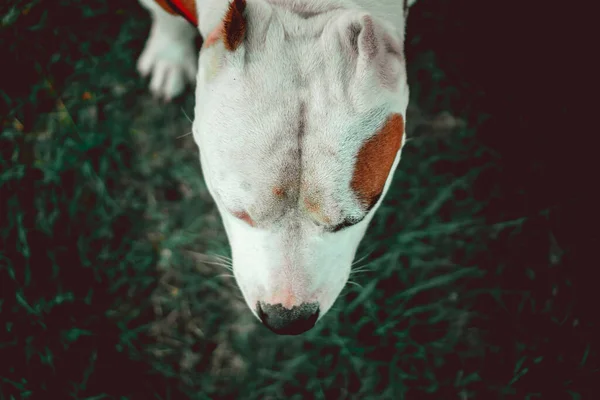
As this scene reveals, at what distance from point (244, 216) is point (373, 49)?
0.58 meters

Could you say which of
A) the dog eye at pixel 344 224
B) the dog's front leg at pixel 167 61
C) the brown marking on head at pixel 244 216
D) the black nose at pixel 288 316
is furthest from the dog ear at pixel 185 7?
the black nose at pixel 288 316

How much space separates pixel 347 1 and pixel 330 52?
0.85 feet

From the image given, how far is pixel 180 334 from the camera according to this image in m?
2.62

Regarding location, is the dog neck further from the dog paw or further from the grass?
the grass

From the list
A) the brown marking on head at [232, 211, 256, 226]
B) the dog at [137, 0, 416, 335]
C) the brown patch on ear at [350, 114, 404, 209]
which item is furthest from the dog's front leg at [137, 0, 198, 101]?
the brown patch on ear at [350, 114, 404, 209]

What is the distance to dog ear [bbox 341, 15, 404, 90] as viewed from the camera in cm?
145

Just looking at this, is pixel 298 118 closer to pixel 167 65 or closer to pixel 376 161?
pixel 376 161

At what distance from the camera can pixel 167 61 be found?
267 centimetres

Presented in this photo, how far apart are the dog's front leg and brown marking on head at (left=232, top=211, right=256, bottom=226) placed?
128 centimetres

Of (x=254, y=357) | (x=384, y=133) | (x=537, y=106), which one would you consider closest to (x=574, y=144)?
(x=537, y=106)

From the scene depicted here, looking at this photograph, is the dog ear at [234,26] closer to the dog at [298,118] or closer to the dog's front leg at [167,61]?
the dog at [298,118]

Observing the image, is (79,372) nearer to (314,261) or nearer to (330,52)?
(314,261)

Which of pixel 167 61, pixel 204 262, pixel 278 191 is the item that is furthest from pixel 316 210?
pixel 167 61

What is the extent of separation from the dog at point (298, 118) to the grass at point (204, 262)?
1040mm
